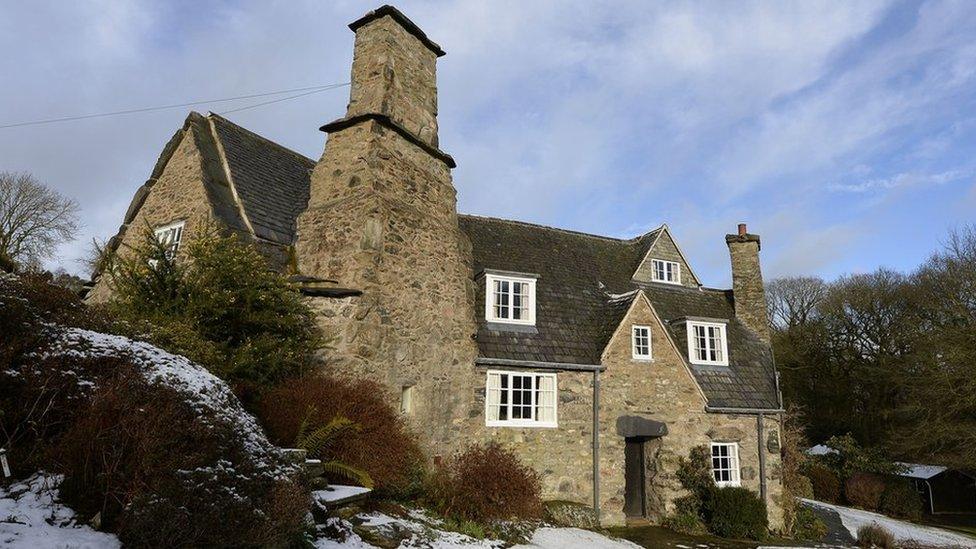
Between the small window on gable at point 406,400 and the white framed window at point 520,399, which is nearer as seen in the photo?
the small window on gable at point 406,400

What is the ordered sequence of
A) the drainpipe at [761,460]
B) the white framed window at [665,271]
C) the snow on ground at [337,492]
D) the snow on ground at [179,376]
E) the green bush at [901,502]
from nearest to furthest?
the snow on ground at [179,376], the snow on ground at [337,492], the drainpipe at [761,460], the white framed window at [665,271], the green bush at [901,502]

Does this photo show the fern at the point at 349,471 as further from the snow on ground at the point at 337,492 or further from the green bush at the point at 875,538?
the green bush at the point at 875,538

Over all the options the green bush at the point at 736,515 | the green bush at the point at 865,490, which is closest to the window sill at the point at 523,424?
the green bush at the point at 736,515

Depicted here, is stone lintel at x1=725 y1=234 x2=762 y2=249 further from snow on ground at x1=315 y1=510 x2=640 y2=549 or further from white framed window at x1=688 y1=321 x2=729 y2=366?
snow on ground at x1=315 y1=510 x2=640 y2=549

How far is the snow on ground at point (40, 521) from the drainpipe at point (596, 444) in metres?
12.7

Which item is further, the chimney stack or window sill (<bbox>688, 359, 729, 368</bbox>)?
window sill (<bbox>688, 359, 729, 368</bbox>)

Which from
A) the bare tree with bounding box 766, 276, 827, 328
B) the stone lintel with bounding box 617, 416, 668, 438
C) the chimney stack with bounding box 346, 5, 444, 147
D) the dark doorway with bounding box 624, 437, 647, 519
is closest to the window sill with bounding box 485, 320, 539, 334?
the stone lintel with bounding box 617, 416, 668, 438

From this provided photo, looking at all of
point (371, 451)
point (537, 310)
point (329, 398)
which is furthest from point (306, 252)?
point (537, 310)

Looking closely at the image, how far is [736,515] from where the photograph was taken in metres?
15.9

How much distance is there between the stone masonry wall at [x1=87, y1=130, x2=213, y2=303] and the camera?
524 inches

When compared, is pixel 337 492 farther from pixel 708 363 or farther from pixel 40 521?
pixel 708 363

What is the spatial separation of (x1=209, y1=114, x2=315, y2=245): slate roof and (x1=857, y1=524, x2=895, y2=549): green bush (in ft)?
58.0

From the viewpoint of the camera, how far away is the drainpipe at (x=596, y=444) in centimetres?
1528

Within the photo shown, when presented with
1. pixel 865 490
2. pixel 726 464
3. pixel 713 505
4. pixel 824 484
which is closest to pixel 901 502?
pixel 865 490
